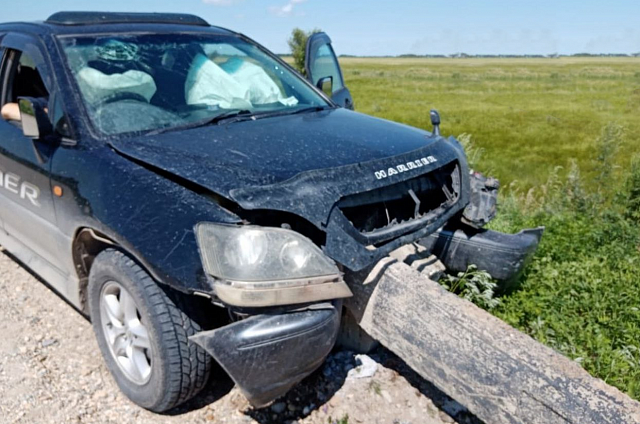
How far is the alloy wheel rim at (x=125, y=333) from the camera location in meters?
2.68

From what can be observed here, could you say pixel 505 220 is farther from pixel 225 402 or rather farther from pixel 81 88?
pixel 81 88

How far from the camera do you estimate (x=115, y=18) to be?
365 cm

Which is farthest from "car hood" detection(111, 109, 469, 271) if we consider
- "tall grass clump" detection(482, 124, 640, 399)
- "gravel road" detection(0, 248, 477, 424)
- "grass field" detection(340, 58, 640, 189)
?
"grass field" detection(340, 58, 640, 189)

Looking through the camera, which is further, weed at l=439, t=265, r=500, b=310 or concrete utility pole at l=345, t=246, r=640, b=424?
weed at l=439, t=265, r=500, b=310

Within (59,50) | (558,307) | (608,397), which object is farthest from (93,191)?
(558,307)

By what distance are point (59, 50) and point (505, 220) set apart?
4.38 meters

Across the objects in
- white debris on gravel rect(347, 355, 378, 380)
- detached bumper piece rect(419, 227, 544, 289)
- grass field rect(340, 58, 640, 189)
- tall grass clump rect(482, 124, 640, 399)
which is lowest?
grass field rect(340, 58, 640, 189)

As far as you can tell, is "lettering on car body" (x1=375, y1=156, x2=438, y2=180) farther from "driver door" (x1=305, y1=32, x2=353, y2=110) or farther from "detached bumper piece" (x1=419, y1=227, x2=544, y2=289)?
"driver door" (x1=305, y1=32, x2=353, y2=110)

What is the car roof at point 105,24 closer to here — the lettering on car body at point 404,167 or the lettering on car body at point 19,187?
the lettering on car body at point 19,187

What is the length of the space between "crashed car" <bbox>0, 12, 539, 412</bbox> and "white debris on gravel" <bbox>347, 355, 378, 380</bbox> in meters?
0.63

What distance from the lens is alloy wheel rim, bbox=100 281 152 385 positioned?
2678 mm

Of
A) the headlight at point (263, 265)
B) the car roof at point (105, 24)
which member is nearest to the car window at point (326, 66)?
the car roof at point (105, 24)

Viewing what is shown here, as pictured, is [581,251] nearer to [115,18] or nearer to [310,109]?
[310,109]

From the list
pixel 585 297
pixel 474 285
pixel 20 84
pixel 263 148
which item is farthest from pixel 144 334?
pixel 585 297
